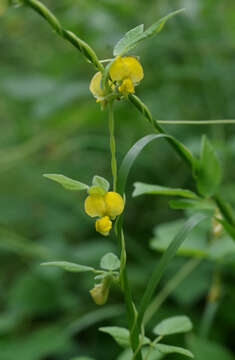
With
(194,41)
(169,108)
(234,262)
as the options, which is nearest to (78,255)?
(234,262)

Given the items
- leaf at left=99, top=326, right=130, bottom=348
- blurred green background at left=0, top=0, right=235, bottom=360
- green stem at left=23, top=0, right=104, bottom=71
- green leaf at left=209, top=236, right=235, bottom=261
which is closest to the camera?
green stem at left=23, top=0, right=104, bottom=71

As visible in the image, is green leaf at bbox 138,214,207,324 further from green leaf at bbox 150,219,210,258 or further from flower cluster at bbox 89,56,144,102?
green leaf at bbox 150,219,210,258

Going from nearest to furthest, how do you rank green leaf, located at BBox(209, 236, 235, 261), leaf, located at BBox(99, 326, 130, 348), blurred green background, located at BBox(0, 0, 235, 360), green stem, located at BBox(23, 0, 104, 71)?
green stem, located at BBox(23, 0, 104, 71)
leaf, located at BBox(99, 326, 130, 348)
green leaf, located at BBox(209, 236, 235, 261)
blurred green background, located at BBox(0, 0, 235, 360)

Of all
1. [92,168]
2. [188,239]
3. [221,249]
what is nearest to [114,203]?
[221,249]

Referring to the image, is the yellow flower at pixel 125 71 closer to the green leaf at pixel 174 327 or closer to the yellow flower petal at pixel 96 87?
the yellow flower petal at pixel 96 87

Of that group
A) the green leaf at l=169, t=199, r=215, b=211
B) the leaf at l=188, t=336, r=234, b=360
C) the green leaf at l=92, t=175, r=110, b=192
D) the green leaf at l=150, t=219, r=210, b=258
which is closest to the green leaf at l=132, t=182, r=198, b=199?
→ the green leaf at l=169, t=199, r=215, b=211

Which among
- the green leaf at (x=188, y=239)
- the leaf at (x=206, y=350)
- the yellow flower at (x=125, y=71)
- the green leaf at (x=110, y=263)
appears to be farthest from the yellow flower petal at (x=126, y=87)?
the leaf at (x=206, y=350)
